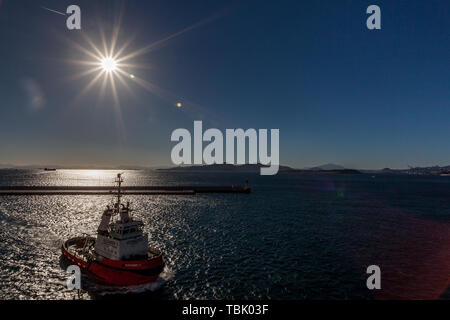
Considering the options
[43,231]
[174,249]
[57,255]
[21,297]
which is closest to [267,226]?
[174,249]

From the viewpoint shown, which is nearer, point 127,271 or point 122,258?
point 127,271

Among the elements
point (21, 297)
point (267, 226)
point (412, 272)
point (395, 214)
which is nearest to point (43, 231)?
point (21, 297)

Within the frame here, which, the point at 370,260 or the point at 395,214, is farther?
the point at 395,214

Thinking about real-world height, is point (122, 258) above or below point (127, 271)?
above
